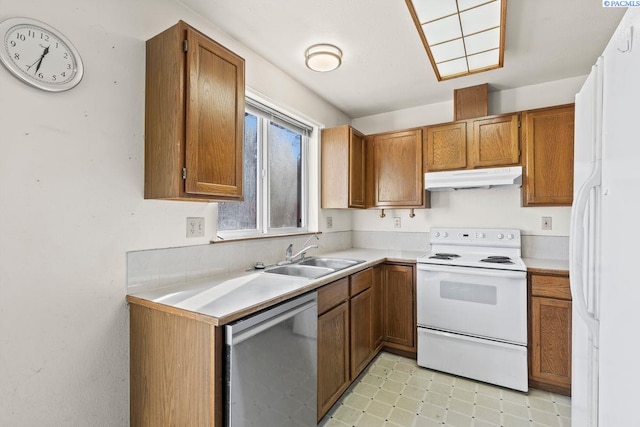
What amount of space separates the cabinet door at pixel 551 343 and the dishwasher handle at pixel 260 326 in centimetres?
177

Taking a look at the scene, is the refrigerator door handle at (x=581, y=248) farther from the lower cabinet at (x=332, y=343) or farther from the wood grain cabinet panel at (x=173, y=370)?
the wood grain cabinet panel at (x=173, y=370)

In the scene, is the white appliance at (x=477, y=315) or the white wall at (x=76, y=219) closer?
the white wall at (x=76, y=219)

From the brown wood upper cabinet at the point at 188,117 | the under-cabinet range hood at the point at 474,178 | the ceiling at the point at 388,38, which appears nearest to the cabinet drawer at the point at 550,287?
Result: the under-cabinet range hood at the point at 474,178

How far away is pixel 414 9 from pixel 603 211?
142 cm

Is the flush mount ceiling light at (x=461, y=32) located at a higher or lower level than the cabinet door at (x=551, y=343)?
higher

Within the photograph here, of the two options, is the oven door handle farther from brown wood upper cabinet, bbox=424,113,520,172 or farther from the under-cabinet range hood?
brown wood upper cabinet, bbox=424,113,520,172

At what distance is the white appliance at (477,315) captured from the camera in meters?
2.22

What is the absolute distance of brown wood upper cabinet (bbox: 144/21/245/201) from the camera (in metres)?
1.44

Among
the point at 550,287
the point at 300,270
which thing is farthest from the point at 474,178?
the point at 300,270

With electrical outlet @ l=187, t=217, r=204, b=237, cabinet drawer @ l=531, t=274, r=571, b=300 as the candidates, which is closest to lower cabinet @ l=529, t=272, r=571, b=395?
cabinet drawer @ l=531, t=274, r=571, b=300

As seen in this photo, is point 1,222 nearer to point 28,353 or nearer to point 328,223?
point 28,353

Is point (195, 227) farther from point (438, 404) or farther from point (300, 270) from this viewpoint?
point (438, 404)

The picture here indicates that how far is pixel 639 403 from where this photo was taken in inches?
26.9

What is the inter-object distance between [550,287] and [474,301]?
52 cm
